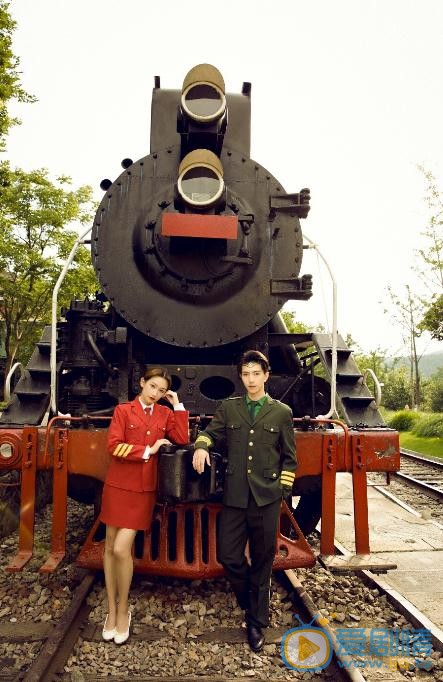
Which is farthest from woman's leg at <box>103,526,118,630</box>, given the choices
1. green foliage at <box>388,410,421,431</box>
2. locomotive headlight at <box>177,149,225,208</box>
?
green foliage at <box>388,410,421,431</box>

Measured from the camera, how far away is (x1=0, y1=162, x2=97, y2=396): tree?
14812 mm

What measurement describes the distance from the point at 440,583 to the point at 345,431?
158cm

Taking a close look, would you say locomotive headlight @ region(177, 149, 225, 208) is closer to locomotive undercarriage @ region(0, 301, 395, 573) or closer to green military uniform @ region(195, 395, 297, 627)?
locomotive undercarriage @ region(0, 301, 395, 573)

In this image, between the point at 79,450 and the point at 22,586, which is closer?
the point at 79,450

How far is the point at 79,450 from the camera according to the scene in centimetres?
325

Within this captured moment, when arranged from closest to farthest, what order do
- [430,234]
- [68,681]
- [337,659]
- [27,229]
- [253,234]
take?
[68,681] < [337,659] < [253,234] < [27,229] < [430,234]

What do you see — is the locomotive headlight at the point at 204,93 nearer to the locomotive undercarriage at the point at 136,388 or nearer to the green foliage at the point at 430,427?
the locomotive undercarriage at the point at 136,388

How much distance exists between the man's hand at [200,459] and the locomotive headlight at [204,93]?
212cm

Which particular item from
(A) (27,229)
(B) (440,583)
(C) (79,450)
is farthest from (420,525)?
(A) (27,229)

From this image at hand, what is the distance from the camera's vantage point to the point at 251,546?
9.61 ft

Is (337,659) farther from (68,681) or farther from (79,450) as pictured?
(79,450)

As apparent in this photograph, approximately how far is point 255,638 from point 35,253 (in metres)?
14.0

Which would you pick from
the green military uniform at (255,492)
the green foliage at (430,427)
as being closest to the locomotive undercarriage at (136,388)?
the green military uniform at (255,492)

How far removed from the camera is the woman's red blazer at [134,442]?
280 cm
